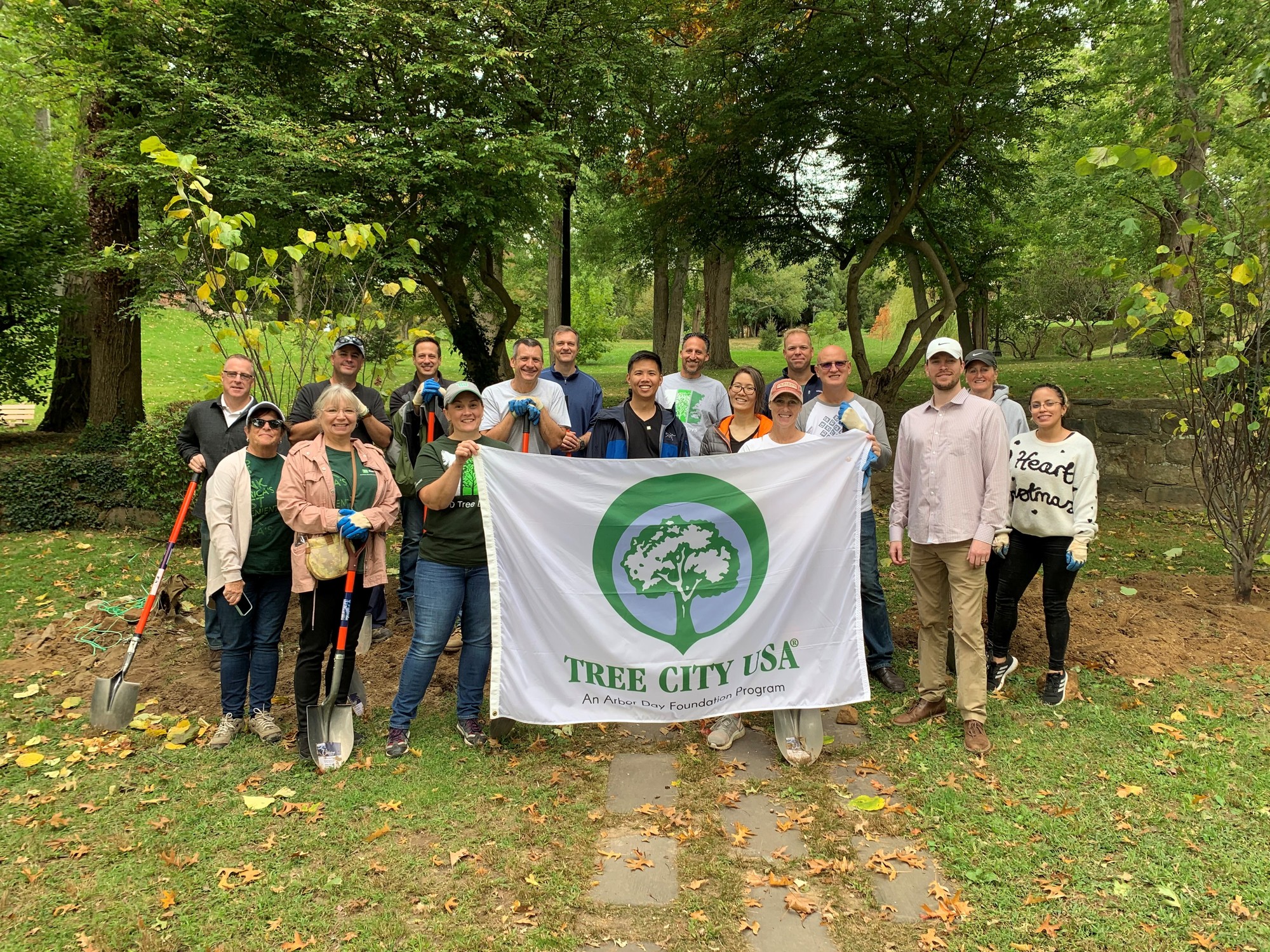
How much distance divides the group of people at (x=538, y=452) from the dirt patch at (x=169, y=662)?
1.37ft

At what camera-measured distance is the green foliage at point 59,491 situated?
357 inches

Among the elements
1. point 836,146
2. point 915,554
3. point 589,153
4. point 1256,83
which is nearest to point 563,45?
point 589,153

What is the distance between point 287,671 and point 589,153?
345 inches

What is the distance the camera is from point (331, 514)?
4035 mm

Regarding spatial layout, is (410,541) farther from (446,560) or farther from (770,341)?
(770,341)

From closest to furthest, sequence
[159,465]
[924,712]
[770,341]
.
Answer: [924,712] < [159,465] < [770,341]

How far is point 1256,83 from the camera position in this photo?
15.3 ft

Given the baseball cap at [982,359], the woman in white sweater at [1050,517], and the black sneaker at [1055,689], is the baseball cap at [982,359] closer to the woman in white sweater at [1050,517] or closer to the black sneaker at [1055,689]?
the woman in white sweater at [1050,517]

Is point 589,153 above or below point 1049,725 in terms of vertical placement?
above

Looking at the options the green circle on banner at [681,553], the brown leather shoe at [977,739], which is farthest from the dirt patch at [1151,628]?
the green circle on banner at [681,553]

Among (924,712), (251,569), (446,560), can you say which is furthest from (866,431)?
(251,569)

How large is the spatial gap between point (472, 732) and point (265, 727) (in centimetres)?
123

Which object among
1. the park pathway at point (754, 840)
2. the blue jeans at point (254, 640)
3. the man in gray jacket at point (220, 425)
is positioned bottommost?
the park pathway at point (754, 840)

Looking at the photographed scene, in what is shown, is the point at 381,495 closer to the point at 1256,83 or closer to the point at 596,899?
the point at 596,899
